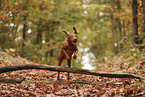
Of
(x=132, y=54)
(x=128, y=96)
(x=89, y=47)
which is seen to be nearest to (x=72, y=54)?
(x=128, y=96)

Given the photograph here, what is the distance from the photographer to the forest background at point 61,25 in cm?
1419

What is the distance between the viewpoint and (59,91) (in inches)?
252

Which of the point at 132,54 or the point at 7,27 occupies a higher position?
the point at 7,27

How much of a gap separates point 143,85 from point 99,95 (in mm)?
1370

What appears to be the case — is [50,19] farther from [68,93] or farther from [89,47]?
[68,93]

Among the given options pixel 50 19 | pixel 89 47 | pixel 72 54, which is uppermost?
pixel 50 19

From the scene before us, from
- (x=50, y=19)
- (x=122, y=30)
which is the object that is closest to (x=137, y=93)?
(x=122, y=30)

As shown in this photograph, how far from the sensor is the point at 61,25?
23250mm

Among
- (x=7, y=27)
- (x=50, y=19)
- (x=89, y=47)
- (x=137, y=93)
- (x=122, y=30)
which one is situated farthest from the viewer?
(x=89, y=47)

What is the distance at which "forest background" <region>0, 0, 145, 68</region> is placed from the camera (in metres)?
14.2

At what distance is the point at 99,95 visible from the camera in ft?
19.2

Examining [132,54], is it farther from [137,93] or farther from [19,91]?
[19,91]

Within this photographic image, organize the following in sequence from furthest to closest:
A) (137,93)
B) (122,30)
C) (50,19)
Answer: (50,19), (122,30), (137,93)

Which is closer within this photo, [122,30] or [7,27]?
[7,27]
